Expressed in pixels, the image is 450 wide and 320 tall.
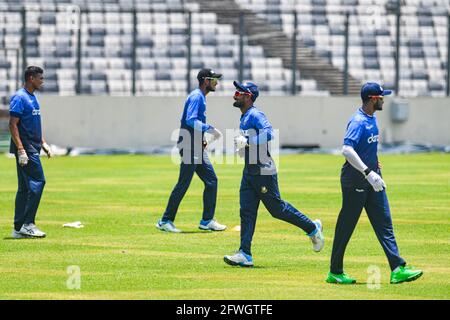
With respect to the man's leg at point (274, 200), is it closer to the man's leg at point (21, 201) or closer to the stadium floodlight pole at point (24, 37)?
the man's leg at point (21, 201)

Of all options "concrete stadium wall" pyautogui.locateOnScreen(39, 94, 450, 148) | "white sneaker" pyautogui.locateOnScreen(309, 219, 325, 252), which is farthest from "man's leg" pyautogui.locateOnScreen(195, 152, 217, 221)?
"concrete stadium wall" pyautogui.locateOnScreen(39, 94, 450, 148)

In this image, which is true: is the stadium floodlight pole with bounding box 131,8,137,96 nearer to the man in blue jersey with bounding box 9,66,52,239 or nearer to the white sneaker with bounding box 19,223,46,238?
the man in blue jersey with bounding box 9,66,52,239

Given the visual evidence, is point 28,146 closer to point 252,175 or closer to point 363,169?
point 252,175

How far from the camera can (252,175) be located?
50.3 feet

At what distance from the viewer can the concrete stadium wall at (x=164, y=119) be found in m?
39.1

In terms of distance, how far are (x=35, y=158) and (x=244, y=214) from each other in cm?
392

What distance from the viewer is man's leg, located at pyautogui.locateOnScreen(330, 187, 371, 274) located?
45.2 ft

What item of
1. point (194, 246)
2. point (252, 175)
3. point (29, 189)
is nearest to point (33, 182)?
point (29, 189)

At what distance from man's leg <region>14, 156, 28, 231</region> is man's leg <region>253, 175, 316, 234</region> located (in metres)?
4.05

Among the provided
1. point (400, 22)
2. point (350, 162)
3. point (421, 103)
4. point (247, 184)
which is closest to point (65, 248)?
point (247, 184)

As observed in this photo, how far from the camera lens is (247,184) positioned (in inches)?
606

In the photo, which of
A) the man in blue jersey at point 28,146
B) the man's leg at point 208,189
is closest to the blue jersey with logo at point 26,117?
the man in blue jersey at point 28,146

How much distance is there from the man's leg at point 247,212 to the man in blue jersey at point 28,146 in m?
3.77
